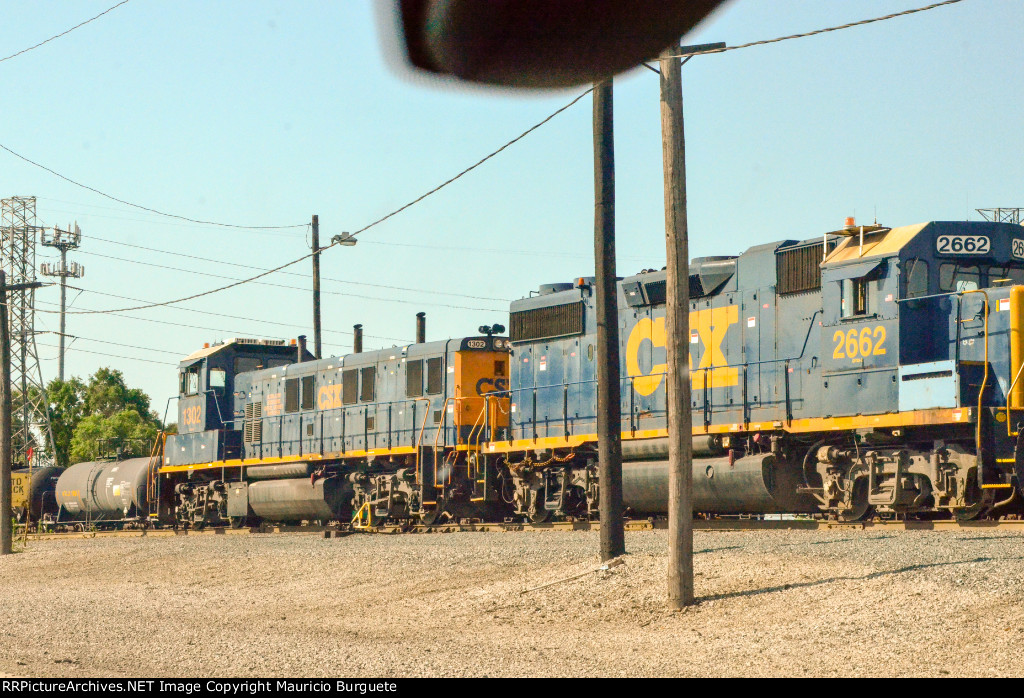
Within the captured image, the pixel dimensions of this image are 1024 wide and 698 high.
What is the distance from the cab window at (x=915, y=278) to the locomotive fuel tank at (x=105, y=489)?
2372 centimetres

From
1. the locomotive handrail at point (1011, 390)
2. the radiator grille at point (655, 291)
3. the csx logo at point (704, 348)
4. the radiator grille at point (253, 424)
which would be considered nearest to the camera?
the locomotive handrail at point (1011, 390)

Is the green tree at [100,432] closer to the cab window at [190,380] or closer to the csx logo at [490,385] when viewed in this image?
the cab window at [190,380]

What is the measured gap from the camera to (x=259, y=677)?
741cm

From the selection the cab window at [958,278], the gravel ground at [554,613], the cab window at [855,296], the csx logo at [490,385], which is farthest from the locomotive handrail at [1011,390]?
the csx logo at [490,385]

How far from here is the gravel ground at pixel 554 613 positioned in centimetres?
771

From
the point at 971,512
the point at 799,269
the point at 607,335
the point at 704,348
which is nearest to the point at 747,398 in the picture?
the point at 704,348

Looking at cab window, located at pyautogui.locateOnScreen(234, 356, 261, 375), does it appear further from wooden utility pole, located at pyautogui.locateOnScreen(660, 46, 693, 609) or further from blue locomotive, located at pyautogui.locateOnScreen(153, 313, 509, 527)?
wooden utility pole, located at pyautogui.locateOnScreen(660, 46, 693, 609)

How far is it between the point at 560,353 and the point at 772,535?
7712 millimetres

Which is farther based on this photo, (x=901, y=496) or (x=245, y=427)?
(x=245, y=427)

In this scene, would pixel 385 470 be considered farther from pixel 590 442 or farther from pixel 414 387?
pixel 590 442

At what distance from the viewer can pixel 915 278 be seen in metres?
15.2

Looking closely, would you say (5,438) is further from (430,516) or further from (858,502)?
(858,502)

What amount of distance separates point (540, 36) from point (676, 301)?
880cm
